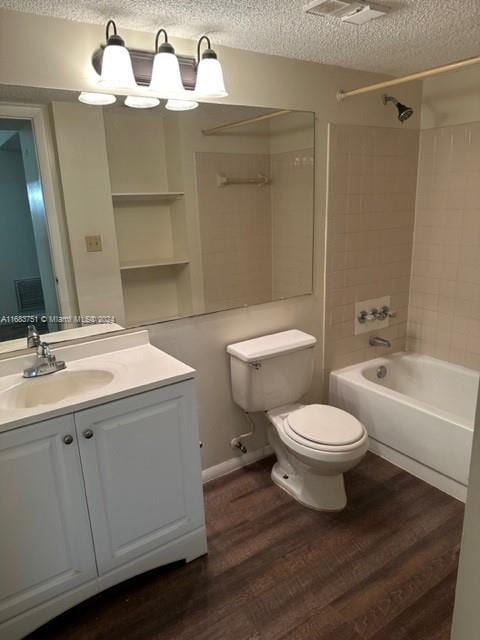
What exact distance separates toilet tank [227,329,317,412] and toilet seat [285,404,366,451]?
5.8 inches

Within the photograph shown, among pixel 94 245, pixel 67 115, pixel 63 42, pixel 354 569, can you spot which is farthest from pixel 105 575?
pixel 63 42

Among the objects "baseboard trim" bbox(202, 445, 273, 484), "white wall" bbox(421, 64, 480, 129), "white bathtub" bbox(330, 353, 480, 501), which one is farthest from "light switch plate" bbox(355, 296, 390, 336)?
"white wall" bbox(421, 64, 480, 129)

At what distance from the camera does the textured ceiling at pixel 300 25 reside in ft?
5.16

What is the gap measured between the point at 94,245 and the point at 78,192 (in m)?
0.22

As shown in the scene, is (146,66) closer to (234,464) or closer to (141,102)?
(141,102)

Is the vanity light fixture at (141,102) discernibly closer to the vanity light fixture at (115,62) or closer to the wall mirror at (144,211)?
the wall mirror at (144,211)

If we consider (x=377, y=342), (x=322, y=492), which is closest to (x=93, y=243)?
(x=322, y=492)

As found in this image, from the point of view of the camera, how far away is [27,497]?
4.68 ft

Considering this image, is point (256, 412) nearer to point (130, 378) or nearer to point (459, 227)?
point (130, 378)

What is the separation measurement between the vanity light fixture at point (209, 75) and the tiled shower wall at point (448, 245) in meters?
1.54

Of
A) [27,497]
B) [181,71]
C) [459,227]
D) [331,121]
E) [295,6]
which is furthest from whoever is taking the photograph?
[459,227]

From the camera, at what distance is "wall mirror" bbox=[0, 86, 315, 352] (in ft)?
5.70

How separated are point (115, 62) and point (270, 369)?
1488mm

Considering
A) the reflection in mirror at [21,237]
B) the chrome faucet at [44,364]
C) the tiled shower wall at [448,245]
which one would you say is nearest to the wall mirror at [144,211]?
the reflection in mirror at [21,237]
